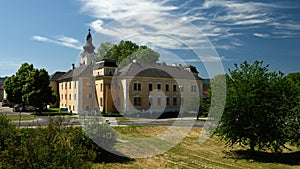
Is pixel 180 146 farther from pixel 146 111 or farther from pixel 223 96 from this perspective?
pixel 146 111

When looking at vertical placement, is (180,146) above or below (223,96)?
below

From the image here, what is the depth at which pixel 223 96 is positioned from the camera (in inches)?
881

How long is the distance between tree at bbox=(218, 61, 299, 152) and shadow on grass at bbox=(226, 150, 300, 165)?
1044 mm

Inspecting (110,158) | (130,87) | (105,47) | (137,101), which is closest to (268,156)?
(110,158)

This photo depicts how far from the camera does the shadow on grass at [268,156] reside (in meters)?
21.1

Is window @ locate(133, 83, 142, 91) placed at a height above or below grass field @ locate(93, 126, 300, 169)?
above

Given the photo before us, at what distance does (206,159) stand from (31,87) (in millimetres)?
38167

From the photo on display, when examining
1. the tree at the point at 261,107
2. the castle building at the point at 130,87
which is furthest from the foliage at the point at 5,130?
the castle building at the point at 130,87

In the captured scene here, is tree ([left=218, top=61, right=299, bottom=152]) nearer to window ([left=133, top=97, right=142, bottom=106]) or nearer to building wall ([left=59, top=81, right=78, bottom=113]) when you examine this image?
window ([left=133, top=97, right=142, bottom=106])

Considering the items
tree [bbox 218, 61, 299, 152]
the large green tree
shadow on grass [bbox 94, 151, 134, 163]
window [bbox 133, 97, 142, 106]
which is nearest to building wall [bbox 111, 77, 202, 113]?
window [bbox 133, 97, 142, 106]

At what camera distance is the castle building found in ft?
157

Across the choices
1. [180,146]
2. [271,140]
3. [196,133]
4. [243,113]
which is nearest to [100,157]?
[180,146]

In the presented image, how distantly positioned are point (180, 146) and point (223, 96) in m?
5.81

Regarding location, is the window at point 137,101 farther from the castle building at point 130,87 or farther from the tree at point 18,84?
the tree at point 18,84
